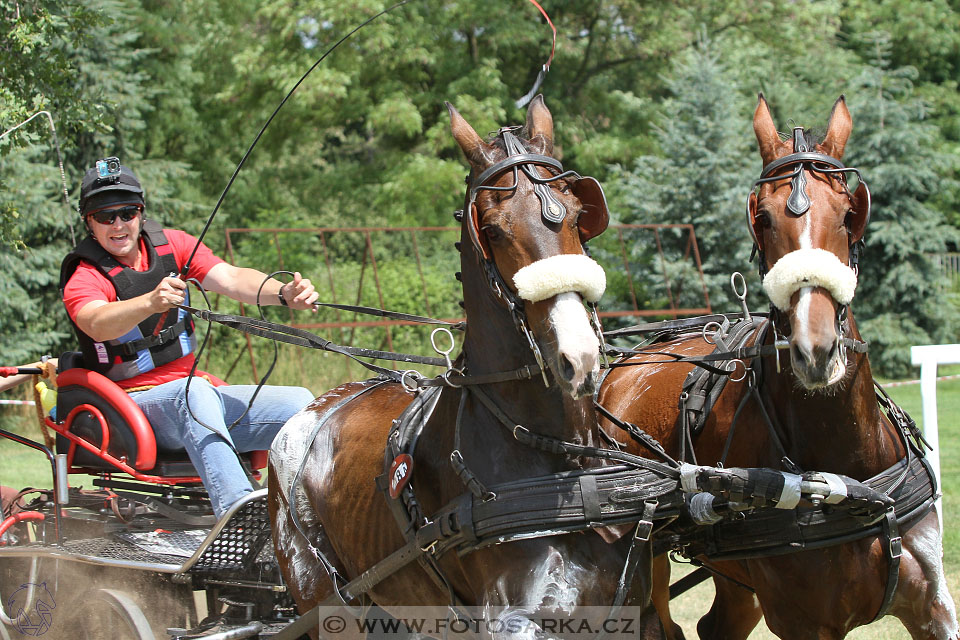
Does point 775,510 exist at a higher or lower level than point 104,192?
lower

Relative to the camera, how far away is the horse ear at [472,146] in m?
2.47

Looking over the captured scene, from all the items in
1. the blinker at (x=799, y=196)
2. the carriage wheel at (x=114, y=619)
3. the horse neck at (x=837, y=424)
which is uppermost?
the blinker at (x=799, y=196)

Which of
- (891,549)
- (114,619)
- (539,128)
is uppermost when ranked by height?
(539,128)

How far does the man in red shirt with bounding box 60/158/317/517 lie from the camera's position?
374 centimetres

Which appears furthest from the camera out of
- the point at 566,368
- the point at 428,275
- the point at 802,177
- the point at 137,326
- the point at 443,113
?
the point at 443,113

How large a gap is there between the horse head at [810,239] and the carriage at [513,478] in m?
0.03

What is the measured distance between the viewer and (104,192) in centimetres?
392

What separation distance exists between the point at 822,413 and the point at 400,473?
1.23m

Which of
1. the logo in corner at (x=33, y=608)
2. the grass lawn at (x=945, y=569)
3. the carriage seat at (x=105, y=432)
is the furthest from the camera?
the grass lawn at (x=945, y=569)

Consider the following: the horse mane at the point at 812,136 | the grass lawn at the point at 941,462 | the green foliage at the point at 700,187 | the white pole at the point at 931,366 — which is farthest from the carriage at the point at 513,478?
the green foliage at the point at 700,187

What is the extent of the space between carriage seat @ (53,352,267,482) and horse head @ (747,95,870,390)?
2381 mm

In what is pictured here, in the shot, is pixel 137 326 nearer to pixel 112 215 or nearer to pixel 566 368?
pixel 112 215

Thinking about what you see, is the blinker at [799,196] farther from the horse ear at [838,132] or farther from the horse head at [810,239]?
the horse ear at [838,132]

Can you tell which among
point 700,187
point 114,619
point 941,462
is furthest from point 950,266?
point 114,619
